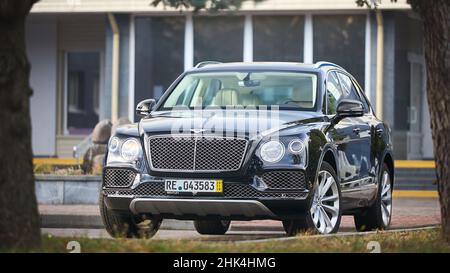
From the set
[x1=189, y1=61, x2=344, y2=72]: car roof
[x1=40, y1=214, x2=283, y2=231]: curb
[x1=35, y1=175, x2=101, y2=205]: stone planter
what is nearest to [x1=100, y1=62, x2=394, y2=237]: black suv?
[x1=189, y1=61, x2=344, y2=72]: car roof

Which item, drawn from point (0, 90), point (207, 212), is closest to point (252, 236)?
point (207, 212)

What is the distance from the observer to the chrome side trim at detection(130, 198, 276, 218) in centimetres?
1098

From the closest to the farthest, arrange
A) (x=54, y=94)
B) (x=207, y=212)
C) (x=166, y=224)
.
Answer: (x=207, y=212)
(x=166, y=224)
(x=54, y=94)

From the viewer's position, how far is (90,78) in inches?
1251

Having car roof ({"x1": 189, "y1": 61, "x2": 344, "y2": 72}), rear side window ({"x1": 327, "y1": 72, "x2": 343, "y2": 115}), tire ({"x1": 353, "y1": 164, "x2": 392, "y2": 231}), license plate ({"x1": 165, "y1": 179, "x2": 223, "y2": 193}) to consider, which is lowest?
tire ({"x1": 353, "y1": 164, "x2": 392, "y2": 231})

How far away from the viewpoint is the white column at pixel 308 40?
2650 centimetres

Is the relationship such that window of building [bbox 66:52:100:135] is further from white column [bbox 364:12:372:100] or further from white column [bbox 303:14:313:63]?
white column [bbox 364:12:372:100]

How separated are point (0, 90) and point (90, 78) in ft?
76.9

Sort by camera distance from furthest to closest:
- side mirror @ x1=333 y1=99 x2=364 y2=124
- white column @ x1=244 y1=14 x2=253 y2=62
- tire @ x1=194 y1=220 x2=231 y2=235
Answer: white column @ x1=244 y1=14 x2=253 y2=62 → tire @ x1=194 y1=220 x2=231 y2=235 → side mirror @ x1=333 y1=99 x2=364 y2=124

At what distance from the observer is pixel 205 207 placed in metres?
11.0

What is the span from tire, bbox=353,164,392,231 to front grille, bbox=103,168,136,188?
3.14 m

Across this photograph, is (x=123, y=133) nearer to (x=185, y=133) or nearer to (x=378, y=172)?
(x=185, y=133)

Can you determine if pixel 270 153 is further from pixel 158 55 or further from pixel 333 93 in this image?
pixel 158 55

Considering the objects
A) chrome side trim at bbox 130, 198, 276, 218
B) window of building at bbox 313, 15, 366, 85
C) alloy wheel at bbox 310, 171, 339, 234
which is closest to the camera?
chrome side trim at bbox 130, 198, 276, 218
